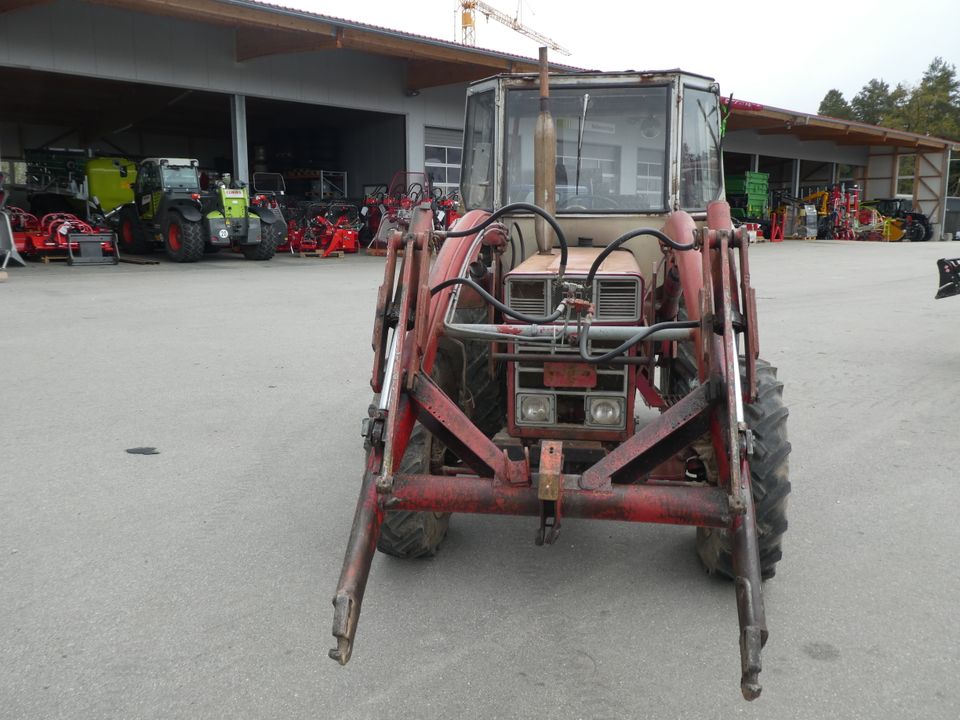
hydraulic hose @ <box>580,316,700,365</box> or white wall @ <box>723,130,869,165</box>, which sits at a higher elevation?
white wall @ <box>723,130,869,165</box>

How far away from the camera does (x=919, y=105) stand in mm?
65250

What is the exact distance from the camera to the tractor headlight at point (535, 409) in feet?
11.6

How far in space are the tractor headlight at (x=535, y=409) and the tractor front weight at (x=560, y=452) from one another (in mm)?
211

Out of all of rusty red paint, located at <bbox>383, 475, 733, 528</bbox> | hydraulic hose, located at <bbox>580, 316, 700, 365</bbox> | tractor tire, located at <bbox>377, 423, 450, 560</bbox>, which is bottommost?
tractor tire, located at <bbox>377, 423, 450, 560</bbox>

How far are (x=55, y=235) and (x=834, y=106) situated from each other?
8378 centimetres

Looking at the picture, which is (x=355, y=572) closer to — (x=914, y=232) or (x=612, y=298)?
(x=612, y=298)

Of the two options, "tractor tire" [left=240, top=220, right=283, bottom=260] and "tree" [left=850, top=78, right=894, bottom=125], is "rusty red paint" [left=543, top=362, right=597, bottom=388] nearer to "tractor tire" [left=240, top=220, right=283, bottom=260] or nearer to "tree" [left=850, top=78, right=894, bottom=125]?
"tractor tire" [left=240, top=220, right=283, bottom=260]

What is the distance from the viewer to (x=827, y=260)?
2134cm

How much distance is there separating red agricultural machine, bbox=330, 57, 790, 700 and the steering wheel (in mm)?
11

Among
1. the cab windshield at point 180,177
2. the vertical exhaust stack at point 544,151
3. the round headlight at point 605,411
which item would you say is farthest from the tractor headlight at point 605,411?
the cab windshield at point 180,177

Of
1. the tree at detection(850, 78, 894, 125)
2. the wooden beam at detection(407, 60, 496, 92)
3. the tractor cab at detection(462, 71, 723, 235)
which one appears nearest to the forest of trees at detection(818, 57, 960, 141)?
the tree at detection(850, 78, 894, 125)

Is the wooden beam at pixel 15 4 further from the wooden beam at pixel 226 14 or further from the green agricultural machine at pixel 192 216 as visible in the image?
the green agricultural machine at pixel 192 216

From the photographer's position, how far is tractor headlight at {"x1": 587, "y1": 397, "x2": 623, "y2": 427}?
3.48m

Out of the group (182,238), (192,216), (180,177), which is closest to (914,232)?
(180,177)
